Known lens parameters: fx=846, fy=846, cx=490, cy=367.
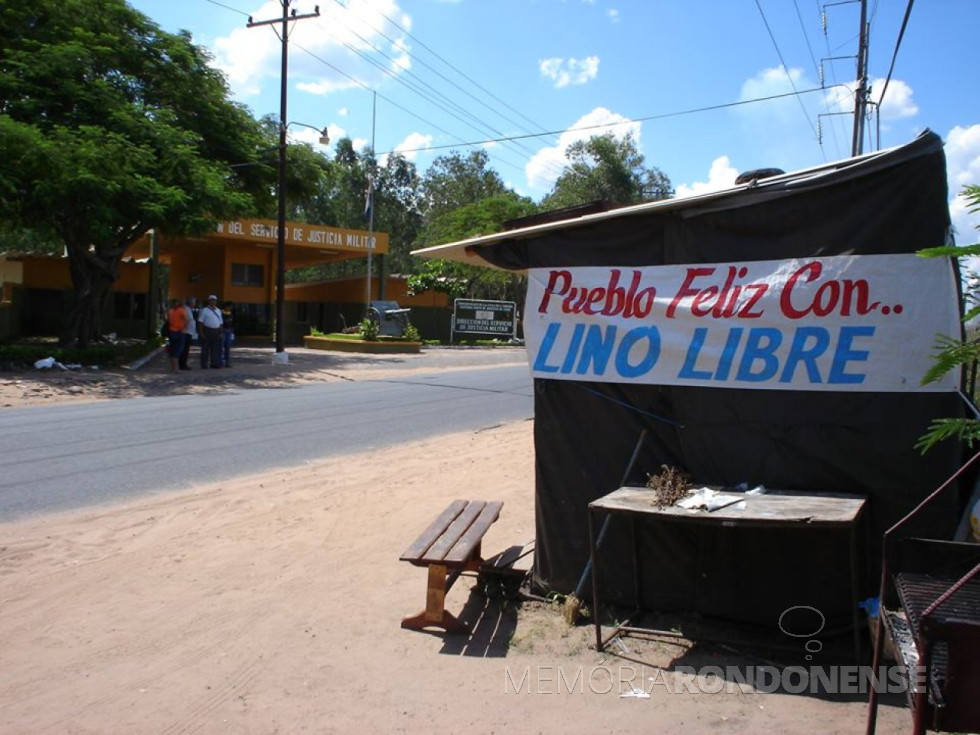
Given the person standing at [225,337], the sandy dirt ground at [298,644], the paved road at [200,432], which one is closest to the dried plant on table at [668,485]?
the sandy dirt ground at [298,644]

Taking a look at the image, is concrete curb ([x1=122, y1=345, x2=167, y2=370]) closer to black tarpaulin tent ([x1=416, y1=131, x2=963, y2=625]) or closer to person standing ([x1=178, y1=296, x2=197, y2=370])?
person standing ([x1=178, y1=296, x2=197, y2=370])

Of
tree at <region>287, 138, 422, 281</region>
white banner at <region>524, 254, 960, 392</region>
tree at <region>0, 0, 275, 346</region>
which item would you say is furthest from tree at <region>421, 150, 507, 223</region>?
white banner at <region>524, 254, 960, 392</region>

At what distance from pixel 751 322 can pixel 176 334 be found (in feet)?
59.6

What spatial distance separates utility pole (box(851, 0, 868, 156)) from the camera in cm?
1725

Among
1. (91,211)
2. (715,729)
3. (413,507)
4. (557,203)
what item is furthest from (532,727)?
(557,203)

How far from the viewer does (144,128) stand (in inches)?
837

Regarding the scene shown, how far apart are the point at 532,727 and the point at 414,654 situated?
3.46 ft

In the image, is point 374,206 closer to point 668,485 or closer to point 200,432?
point 200,432

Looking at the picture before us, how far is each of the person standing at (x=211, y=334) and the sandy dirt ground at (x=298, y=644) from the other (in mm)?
14025

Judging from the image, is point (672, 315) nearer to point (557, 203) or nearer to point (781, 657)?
point (781, 657)

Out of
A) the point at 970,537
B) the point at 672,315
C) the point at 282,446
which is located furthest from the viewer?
the point at 282,446

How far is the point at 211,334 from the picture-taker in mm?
21688

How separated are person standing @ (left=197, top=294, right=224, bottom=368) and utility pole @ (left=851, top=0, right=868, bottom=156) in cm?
1535

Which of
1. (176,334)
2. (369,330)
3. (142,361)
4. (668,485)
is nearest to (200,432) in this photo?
(176,334)
